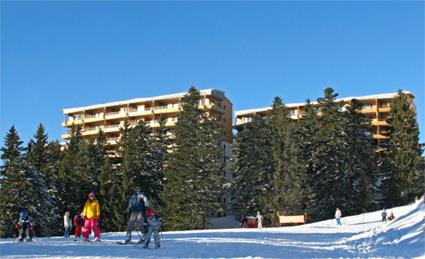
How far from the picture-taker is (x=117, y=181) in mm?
60125

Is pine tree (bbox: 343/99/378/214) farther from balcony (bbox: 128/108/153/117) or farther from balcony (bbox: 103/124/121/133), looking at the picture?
balcony (bbox: 103/124/121/133)

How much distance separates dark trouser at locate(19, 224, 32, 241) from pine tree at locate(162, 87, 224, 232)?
32.8 metres

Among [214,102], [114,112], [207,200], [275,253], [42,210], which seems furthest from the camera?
[114,112]

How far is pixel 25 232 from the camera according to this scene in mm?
19734

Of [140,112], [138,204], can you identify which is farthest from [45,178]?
[138,204]

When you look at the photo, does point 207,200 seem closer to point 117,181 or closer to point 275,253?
point 117,181

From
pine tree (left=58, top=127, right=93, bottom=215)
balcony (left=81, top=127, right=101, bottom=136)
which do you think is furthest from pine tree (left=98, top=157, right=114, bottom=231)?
balcony (left=81, top=127, right=101, bottom=136)

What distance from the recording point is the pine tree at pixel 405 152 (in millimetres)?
60844

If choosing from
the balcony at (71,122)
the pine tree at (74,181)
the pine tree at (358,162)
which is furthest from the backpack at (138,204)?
the balcony at (71,122)

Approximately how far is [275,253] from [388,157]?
51.4 m

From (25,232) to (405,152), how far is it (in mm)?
52009

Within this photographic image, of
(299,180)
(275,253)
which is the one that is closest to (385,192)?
(299,180)

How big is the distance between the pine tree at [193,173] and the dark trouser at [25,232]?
32.8m

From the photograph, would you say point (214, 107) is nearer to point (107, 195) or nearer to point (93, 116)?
point (93, 116)
